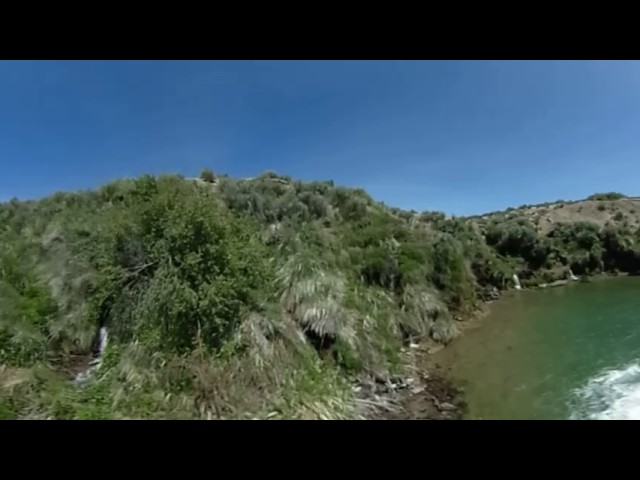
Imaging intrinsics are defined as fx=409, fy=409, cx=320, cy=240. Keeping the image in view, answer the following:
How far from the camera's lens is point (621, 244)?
15180 mm

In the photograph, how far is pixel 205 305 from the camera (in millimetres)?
4656

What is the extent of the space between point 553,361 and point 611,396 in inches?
51.4

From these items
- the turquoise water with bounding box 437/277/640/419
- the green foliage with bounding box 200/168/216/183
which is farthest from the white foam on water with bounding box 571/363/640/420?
the green foliage with bounding box 200/168/216/183

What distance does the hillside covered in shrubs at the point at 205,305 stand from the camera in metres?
4.21

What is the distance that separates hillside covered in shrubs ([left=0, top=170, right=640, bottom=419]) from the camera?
4.21 metres

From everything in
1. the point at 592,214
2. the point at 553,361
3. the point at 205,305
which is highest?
the point at 592,214

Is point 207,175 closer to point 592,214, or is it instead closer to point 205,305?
point 205,305

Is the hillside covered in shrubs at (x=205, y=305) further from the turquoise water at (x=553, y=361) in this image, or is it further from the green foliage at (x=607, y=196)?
the green foliage at (x=607, y=196)

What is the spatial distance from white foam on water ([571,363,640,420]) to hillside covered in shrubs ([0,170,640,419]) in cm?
232

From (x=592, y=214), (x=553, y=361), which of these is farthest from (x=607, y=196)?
(x=553, y=361)

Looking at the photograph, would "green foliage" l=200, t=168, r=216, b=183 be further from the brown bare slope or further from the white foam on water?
the brown bare slope
